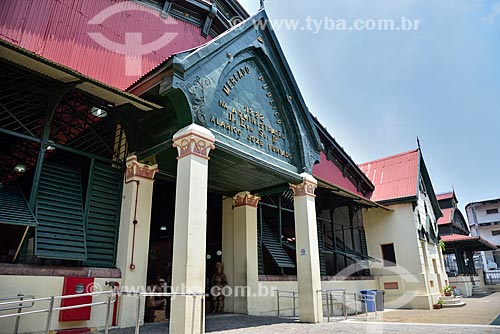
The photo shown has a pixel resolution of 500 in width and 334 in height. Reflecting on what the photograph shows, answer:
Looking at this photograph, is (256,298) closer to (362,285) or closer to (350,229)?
(362,285)

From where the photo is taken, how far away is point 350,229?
65.8ft

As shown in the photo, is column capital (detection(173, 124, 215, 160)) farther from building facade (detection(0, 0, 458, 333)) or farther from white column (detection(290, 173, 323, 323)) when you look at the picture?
white column (detection(290, 173, 323, 323))

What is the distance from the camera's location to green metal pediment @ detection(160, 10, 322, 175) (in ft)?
26.3

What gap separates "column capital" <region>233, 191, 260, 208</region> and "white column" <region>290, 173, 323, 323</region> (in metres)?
2.00

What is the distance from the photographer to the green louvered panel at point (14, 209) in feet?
22.5

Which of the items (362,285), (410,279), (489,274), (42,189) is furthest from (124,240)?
(489,274)

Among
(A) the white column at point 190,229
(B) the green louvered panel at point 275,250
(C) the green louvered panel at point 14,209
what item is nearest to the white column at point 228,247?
(B) the green louvered panel at point 275,250

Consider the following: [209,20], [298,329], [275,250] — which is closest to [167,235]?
[275,250]

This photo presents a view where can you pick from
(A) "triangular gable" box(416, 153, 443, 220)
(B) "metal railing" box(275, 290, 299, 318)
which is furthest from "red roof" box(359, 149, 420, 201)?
(B) "metal railing" box(275, 290, 299, 318)

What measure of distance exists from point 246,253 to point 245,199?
75.0 inches

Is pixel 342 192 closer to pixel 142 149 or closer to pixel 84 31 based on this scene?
pixel 142 149

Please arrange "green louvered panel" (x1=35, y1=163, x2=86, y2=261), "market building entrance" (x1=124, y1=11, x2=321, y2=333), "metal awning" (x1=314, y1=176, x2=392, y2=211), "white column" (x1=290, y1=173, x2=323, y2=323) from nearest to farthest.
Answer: "market building entrance" (x1=124, y1=11, x2=321, y2=333)
"green louvered panel" (x1=35, y1=163, x2=86, y2=261)
"white column" (x1=290, y1=173, x2=323, y2=323)
"metal awning" (x1=314, y1=176, x2=392, y2=211)

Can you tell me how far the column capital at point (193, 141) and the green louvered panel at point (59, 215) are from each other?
2963 millimetres

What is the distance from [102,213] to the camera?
8.92 meters
